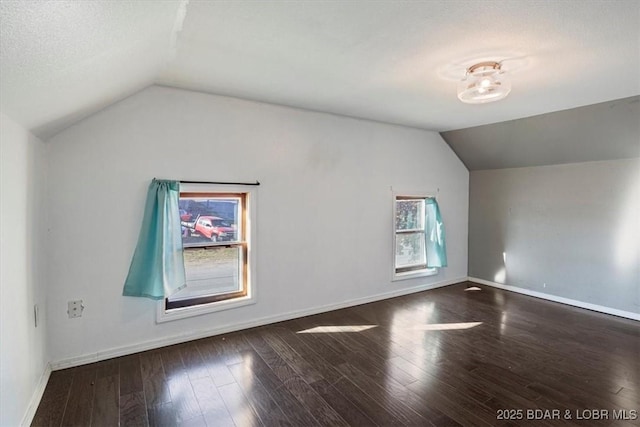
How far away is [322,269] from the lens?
156 inches

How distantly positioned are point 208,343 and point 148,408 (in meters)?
0.94

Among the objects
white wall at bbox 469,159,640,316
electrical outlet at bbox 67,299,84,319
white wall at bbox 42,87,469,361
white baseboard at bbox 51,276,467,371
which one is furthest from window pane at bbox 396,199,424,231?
electrical outlet at bbox 67,299,84,319

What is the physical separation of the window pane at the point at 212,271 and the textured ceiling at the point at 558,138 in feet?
12.2

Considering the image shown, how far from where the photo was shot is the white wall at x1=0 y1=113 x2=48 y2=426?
5.51ft

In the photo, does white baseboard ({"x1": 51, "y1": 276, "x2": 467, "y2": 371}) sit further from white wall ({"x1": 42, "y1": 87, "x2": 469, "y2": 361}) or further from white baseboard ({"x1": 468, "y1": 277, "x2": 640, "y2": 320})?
white baseboard ({"x1": 468, "y1": 277, "x2": 640, "y2": 320})

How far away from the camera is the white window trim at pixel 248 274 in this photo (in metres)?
3.03

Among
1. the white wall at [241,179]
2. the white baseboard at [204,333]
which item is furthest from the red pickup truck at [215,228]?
the white baseboard at [204,333]

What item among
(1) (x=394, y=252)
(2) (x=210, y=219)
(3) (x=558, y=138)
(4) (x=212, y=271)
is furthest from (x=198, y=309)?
(3) (x=558, y=138)

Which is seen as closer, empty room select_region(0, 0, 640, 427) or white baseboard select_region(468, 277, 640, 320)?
empty room select_region(0, 0, 640, 427)

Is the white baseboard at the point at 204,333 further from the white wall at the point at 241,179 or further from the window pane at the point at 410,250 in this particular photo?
the window pane at the point at 410,250

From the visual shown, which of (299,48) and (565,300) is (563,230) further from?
(299,48)

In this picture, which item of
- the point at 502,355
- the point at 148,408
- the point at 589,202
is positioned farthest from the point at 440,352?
the point at 589,202

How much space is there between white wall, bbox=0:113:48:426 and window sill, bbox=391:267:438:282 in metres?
3.86

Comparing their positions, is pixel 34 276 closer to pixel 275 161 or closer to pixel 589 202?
pixel 275 161
